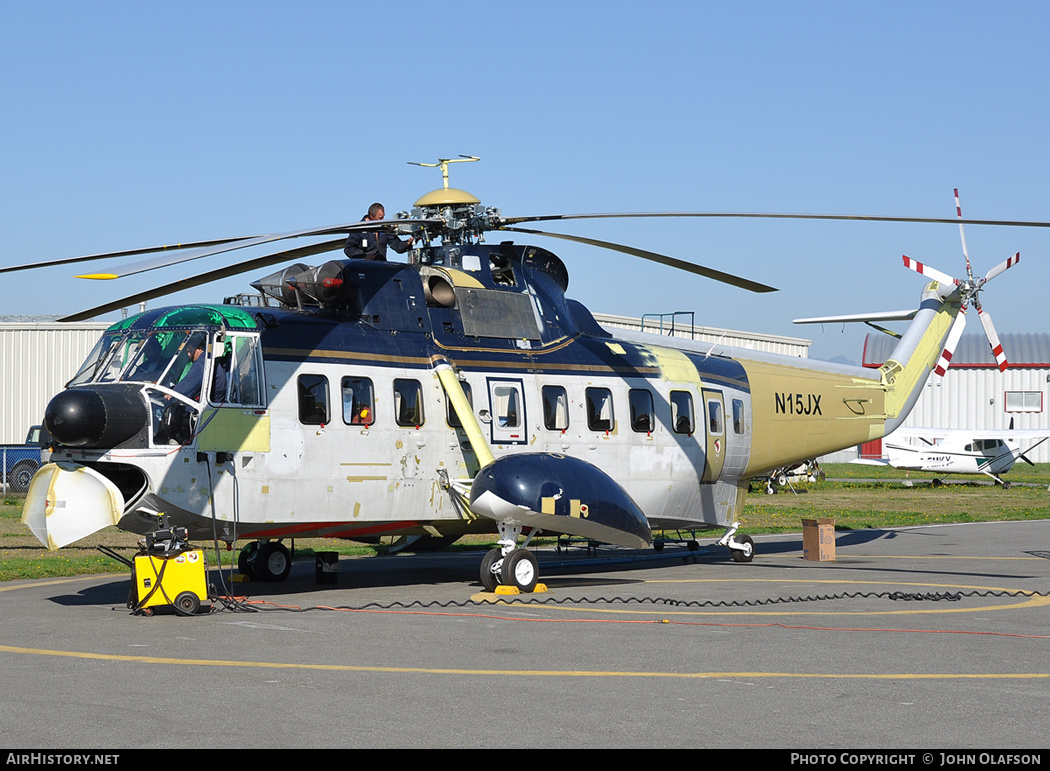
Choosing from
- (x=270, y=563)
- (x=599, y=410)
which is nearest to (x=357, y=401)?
(x=270, y=563)

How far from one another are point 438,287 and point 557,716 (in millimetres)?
9738

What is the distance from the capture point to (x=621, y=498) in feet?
54.2

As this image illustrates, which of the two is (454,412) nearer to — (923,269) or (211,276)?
(211,276)

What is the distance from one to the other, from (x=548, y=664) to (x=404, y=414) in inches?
249

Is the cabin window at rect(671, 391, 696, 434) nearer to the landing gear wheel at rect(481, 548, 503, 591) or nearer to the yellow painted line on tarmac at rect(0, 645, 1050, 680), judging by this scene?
the landing gear wheel at rect(481, 548, 503, 591)

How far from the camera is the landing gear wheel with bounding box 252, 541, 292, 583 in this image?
58.4 feet

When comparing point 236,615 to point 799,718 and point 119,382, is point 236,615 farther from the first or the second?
point 799,718

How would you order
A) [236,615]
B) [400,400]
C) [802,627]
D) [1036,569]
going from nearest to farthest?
[802,627], [236,615], [400,400], [1036,569]

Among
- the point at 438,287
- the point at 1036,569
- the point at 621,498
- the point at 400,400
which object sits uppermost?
the point at 438,287

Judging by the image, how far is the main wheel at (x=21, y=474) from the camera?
1671 inches

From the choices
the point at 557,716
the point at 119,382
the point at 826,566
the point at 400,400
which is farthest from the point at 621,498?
the point at 557,716

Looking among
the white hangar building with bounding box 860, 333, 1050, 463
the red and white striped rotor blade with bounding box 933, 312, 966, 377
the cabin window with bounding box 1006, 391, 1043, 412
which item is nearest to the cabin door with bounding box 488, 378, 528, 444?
the red and white striped rotor blade with bounding box 933, 312, 966, 377

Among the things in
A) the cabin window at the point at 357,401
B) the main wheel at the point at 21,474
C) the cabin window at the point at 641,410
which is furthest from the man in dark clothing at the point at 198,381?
the main wheel at the point at 21,474
